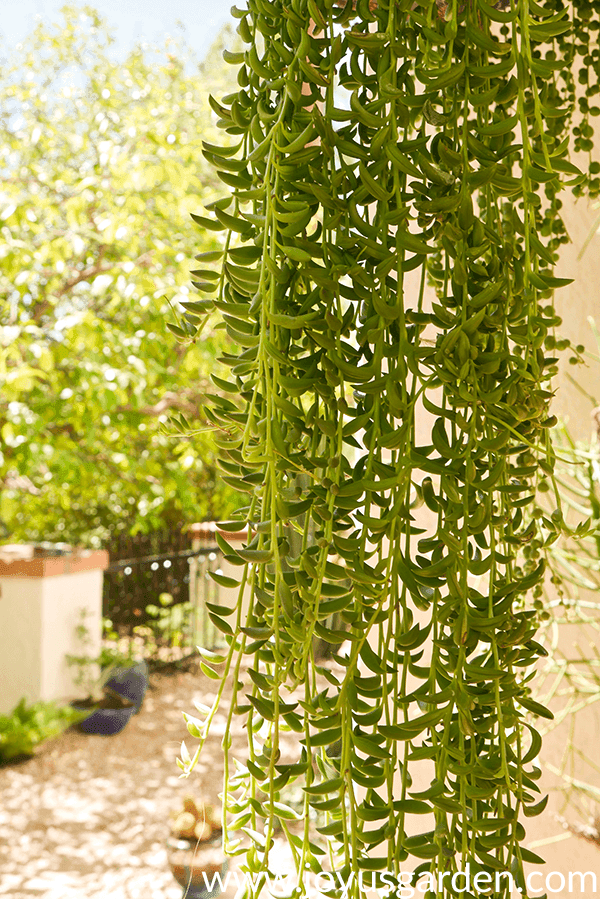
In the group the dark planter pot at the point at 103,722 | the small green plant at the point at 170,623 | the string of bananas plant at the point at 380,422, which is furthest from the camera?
the small green plant at the point at 170,623

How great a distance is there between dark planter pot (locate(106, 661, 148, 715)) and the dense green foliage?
2.48 ft

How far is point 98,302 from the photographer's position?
9.45 ft

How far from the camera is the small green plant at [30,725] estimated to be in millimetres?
2873

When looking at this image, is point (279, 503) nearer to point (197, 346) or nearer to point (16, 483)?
point (197, 346)

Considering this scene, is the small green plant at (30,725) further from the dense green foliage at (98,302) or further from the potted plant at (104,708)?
the dense green foliage at (98,302)

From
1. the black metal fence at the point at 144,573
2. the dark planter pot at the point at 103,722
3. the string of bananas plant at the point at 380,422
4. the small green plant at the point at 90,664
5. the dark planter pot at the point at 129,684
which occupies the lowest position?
the dark planter pot at the point at 103,722

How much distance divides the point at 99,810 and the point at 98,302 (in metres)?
1.91

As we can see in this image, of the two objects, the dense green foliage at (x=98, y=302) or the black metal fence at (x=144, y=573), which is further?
the black metal fence at (x=144, y=573)

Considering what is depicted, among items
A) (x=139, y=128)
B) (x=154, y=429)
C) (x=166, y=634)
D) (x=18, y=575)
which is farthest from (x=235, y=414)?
(x=166, y=634)

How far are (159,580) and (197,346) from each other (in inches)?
88.3

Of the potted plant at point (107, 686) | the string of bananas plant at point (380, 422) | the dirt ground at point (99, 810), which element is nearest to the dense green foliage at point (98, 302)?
the potted plant at point (107, 686)

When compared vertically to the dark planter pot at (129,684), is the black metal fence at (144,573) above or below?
above

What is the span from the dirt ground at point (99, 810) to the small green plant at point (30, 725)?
0.16 feet

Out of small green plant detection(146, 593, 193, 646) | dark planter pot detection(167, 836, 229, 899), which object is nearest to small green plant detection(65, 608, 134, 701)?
small green plant detection(146, 593, 193, 646)
